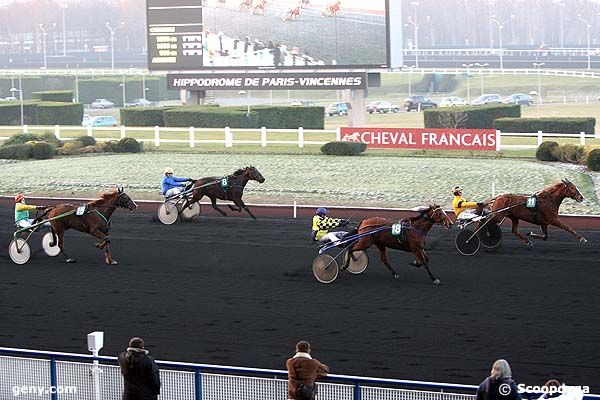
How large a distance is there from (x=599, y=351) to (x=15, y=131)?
38.7 meters

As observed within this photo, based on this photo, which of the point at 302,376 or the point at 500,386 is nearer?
the point at 500,386

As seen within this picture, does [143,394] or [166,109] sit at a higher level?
[166,109]

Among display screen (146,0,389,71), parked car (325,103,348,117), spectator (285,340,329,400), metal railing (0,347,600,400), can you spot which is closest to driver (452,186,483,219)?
metal railing (0,347,600,400)

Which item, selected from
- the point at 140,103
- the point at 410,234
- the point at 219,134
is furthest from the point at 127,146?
the point at 140,103

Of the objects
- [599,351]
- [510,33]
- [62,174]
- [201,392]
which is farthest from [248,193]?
[510,33]

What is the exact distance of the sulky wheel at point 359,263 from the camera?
19.2 m

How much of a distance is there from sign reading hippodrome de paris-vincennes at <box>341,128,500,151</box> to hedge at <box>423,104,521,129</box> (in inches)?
250

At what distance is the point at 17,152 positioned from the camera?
38.1 meters

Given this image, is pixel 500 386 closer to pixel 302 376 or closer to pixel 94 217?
pixel 302 376

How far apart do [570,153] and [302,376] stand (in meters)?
24.6

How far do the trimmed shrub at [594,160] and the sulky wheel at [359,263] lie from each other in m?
13.7

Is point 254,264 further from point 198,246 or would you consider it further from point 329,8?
point 329,8

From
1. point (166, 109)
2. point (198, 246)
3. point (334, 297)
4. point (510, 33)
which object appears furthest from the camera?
point (510, 33)

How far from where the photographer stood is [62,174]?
34.3m
